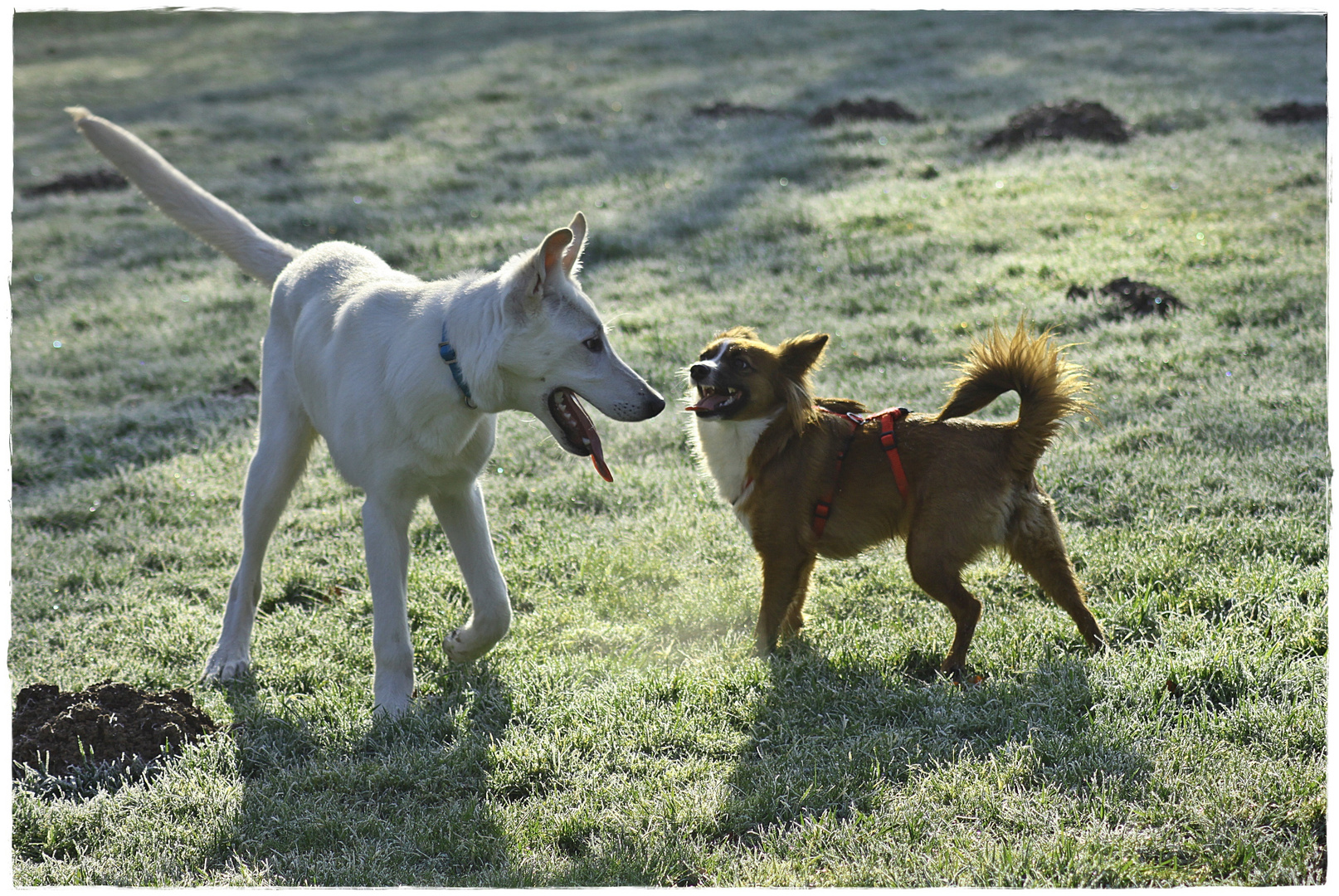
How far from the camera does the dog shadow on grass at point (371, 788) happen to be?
11.4 ft

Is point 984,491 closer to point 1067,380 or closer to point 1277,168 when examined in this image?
point 1067,380

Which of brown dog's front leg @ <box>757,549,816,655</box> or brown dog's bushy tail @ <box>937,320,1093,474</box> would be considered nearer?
brown dog's bushy tail @ <box>937,320,1093,474</box>

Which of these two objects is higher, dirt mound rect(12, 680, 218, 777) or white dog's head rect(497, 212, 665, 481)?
white dog's head rect(497, 212, 665, 481)

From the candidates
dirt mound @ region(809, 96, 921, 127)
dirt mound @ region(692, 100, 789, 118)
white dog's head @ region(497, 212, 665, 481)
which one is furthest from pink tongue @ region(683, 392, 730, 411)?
dirt mound @ region(692, 100, 789, 118)

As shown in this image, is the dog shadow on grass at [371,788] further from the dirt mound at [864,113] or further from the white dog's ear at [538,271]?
the dirt mound at [864,113]

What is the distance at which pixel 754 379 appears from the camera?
4.64 metres

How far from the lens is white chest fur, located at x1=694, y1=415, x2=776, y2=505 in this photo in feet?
15.5

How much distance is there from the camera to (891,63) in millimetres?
18438

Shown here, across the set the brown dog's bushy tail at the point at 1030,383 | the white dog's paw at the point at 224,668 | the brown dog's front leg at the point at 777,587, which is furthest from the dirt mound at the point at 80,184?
the brown dog's bushy tail at the point at 1030,383

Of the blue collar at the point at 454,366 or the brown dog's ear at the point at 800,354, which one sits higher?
the blue collar at the point at 454,366

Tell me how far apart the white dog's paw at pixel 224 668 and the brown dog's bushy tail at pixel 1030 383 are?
3.46m

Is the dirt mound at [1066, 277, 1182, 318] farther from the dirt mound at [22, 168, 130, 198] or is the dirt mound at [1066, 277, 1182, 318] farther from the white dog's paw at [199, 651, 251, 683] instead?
the dirt mound at [22, 168, 130, 198]

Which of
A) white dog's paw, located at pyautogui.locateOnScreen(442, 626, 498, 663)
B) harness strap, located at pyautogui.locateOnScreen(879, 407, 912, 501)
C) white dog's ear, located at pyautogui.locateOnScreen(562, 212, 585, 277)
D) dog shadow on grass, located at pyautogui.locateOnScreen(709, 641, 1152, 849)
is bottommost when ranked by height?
white dog's paw, located at pyautogui.locateOnScreen(442, 626, 498, 663)

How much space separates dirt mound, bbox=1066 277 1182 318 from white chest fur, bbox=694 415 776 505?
16.2 ft
